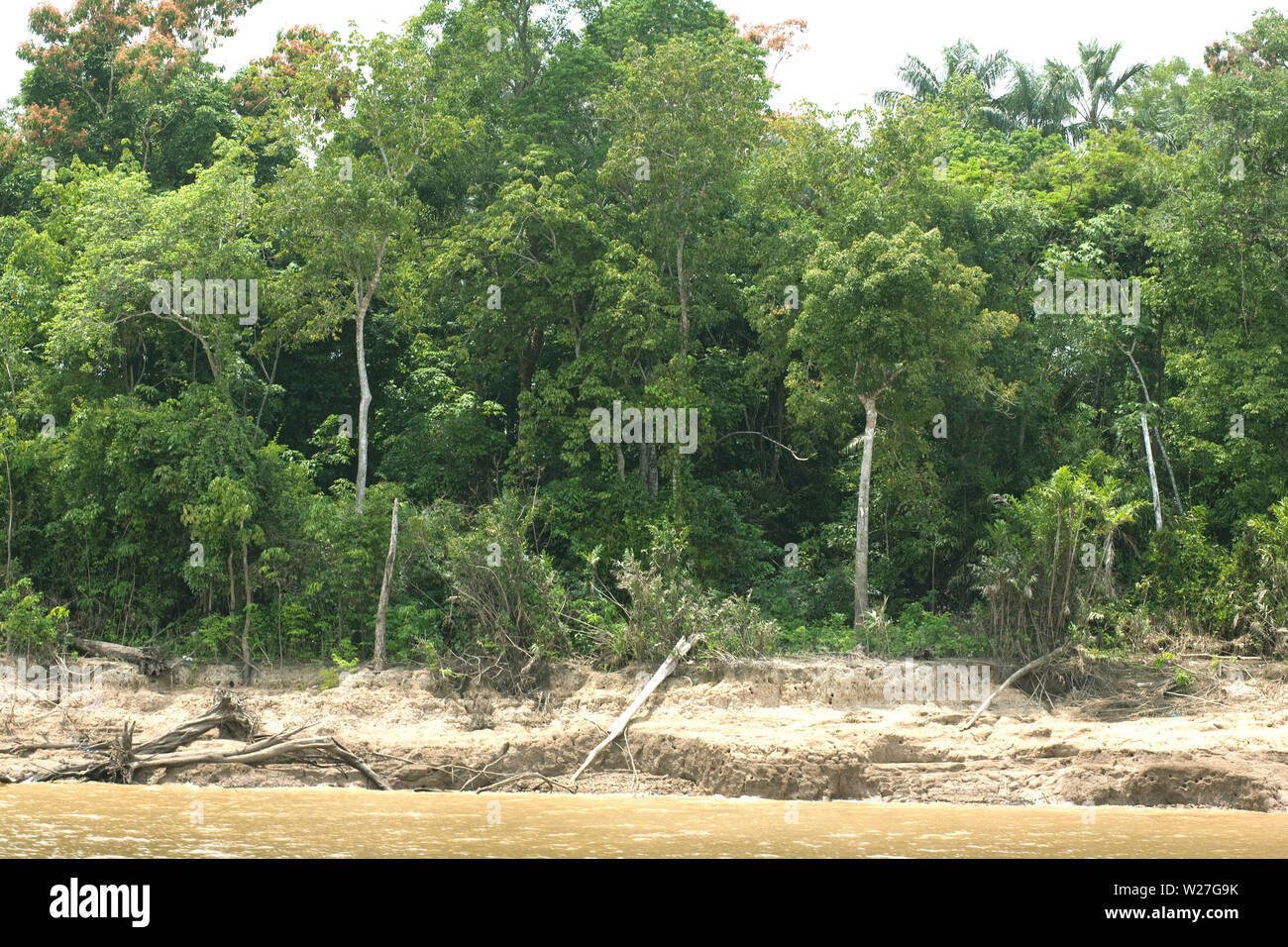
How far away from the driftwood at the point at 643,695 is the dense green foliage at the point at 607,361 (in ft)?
1.53

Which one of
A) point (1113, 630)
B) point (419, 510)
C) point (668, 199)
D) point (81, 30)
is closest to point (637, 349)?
point (668, 199)

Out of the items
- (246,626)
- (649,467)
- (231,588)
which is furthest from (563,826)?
(649,467)

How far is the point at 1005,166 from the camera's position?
94.9 feet

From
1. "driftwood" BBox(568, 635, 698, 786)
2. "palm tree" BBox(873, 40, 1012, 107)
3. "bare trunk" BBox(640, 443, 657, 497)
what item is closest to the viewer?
"driftwood" BBox(568, 635, 698, 786)

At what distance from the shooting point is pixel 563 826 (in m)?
11.2

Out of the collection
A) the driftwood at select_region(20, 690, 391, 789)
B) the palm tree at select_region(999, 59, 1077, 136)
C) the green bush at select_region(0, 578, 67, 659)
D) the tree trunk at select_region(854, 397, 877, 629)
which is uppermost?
the palm tree at select_region(999, 59, 1077, 136)

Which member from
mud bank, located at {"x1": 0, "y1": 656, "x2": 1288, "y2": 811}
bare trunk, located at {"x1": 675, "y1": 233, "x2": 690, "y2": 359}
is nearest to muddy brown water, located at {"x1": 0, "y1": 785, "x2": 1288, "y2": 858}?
mud bank, located at {"x1": 0, "y1": 656, "x2": 1288, "y2": 811}

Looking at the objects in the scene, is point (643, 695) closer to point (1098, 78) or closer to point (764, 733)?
point (764, 733)

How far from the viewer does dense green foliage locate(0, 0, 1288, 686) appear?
59.7 feet

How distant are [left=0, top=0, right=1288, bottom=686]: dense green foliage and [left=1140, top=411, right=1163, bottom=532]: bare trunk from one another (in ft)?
0.64

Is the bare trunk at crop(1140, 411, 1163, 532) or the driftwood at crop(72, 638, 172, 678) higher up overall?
the bare trunk at crop(1140, 411, 1163, 532)

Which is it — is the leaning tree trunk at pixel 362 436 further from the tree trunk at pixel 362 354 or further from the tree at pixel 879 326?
the tree at pixel 879 326

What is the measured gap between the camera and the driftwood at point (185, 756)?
12.8 meters

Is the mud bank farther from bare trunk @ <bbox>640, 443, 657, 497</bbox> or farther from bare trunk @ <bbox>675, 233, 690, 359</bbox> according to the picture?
bare trunk @ <bbox>675, 233, 690, 359</bbox>
